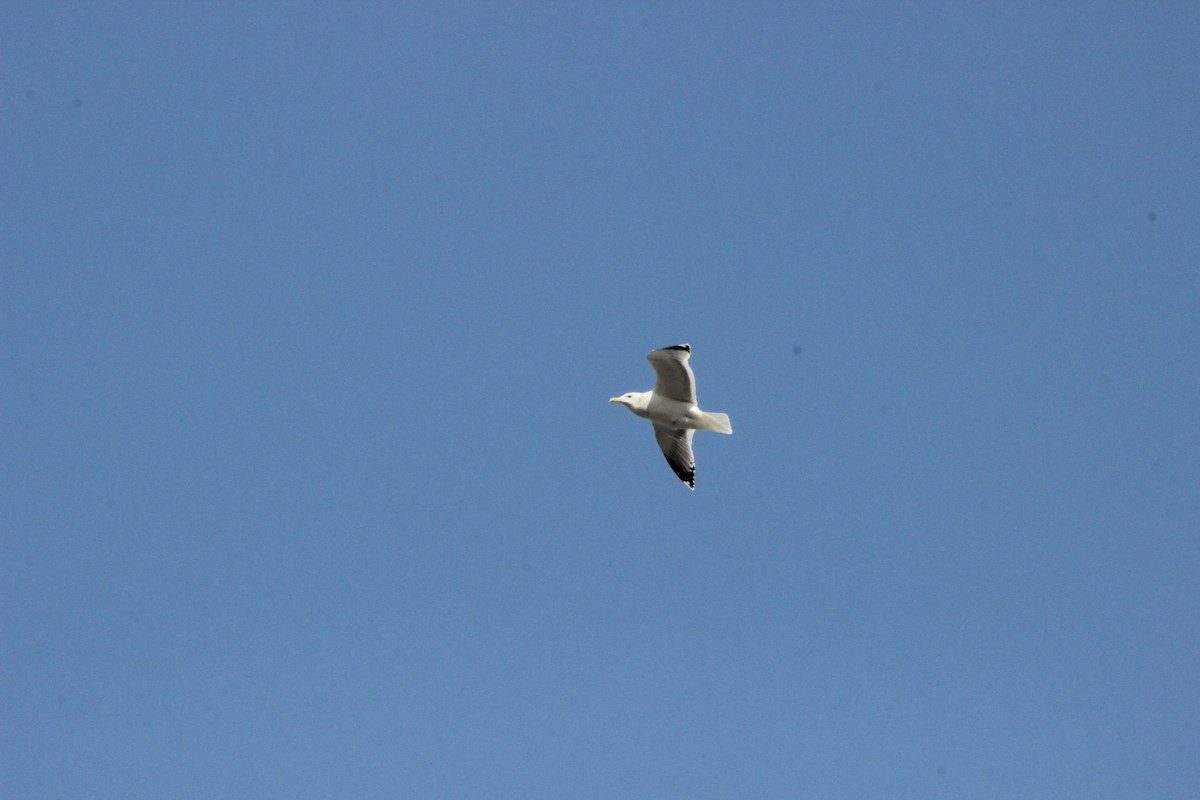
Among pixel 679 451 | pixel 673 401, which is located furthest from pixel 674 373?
pixel 679 451

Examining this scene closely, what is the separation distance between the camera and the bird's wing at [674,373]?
1552 centimetres

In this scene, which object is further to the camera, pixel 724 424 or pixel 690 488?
pixel 690 488

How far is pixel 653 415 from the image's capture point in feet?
54.9

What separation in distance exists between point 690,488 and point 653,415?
4.74 ft

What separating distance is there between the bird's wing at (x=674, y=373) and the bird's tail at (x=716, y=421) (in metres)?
0.22

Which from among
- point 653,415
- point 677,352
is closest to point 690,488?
point 653,415

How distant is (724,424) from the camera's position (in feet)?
53.7

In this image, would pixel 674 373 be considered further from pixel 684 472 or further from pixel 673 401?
pixel 684 472

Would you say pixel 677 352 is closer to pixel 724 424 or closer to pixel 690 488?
pixel 724 424

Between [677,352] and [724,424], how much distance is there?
133cm

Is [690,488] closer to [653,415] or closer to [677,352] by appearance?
[653,415]

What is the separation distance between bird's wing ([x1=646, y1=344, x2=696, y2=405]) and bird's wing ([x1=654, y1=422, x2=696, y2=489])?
1345 millimetres

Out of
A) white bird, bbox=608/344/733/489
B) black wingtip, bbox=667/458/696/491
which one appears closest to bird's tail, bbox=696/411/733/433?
white bird, bbox=608/344/733/489

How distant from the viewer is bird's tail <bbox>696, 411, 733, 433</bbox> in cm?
1634
